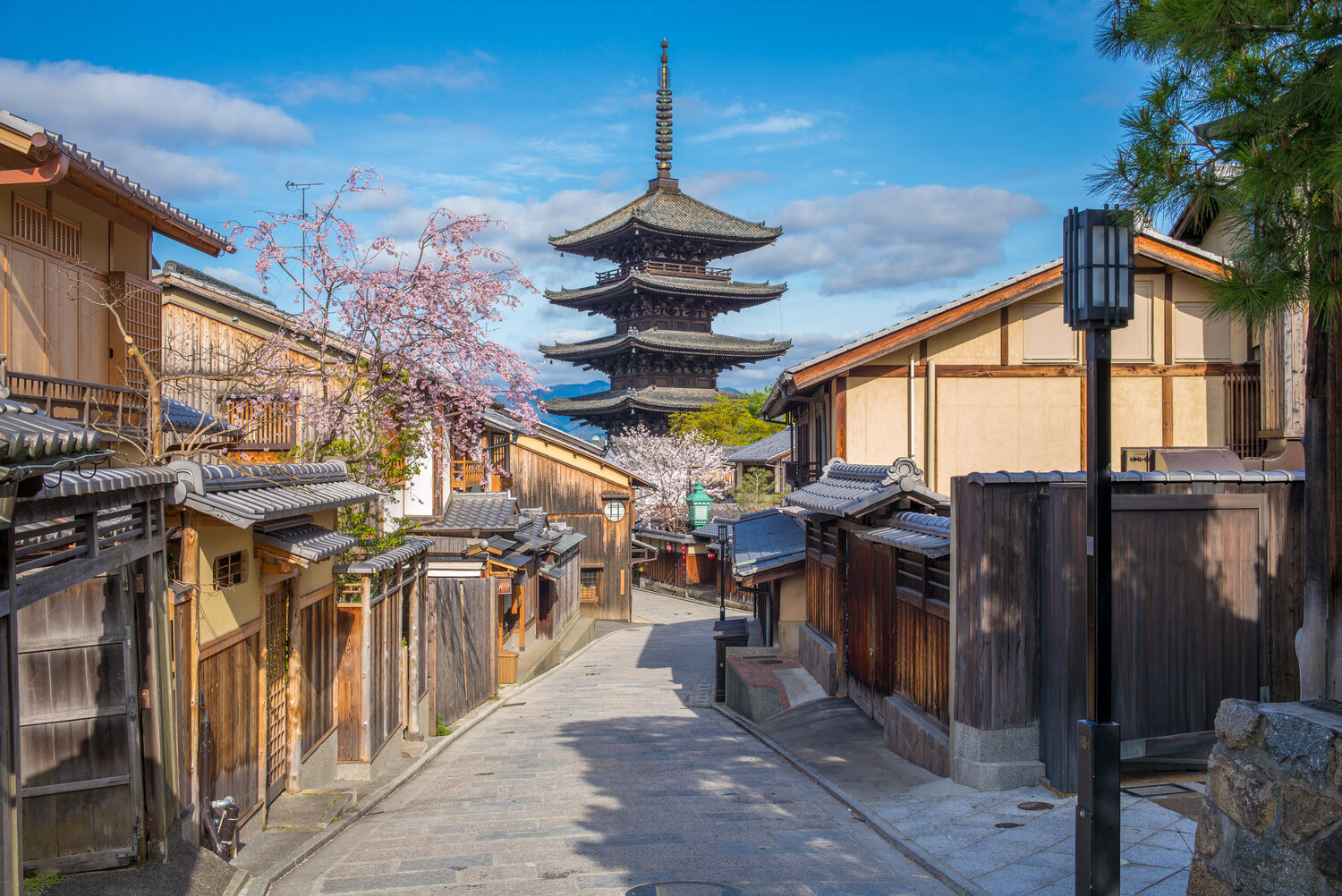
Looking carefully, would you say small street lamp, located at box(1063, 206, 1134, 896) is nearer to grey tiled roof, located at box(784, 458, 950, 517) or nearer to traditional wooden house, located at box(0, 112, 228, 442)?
grey tiled roof, located at box(784, 458, 950, 517)

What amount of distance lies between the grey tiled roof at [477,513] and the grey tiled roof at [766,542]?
499 cm

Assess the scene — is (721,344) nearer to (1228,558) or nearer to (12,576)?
(1228,558)

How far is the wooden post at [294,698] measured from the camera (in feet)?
32.8

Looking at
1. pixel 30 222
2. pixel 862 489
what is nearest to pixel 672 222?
pixel 862 489

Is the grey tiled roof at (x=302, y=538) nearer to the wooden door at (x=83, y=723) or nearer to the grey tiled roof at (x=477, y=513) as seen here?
the wooden door at (x=83, y=723)

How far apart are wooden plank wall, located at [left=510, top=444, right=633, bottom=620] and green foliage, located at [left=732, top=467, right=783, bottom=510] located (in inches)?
334

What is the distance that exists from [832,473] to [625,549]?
72.4 feet

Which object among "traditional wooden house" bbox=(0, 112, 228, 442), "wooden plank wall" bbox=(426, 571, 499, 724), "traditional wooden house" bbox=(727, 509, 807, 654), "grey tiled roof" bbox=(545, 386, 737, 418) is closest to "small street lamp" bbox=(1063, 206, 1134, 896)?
"traditional wooden house" bbox=(0, 112, 228, 442)

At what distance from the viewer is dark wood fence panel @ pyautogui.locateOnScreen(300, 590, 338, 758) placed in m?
10.4

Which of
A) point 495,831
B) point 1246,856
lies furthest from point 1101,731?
point 495,831

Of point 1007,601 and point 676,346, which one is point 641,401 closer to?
point 676,346

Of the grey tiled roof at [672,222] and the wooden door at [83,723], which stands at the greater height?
the grey tiled roof at [672,222]

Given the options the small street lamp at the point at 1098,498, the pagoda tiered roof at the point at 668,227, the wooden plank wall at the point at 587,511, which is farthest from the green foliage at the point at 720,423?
the small street lamp at the point at 1098,498

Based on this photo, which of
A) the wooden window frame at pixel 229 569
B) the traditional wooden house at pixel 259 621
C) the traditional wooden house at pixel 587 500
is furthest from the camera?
the traditional wooden house at pixel 587 500
